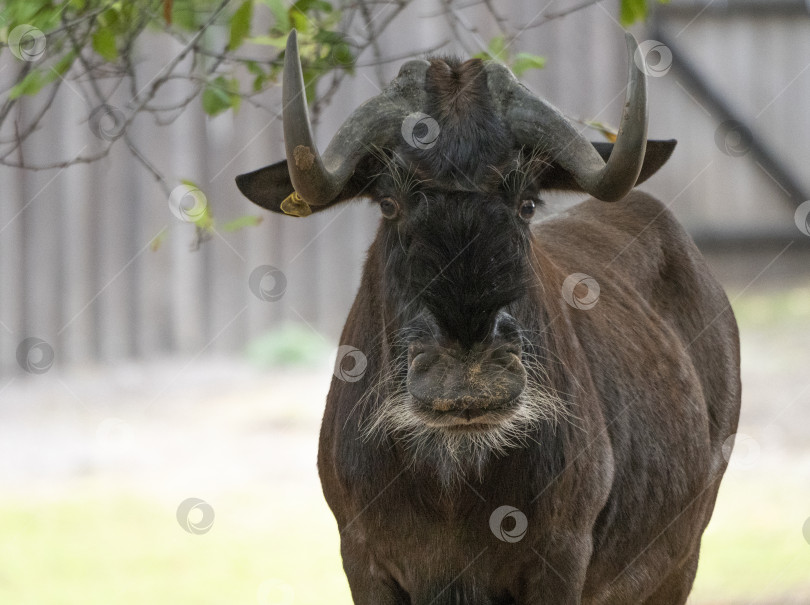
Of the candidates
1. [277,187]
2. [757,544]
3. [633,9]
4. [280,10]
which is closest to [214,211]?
[757,544]

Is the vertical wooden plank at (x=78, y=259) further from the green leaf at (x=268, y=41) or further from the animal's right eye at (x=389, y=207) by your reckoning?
the animal's right eye at (x=389, y=207)

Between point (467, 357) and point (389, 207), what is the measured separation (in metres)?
0.79

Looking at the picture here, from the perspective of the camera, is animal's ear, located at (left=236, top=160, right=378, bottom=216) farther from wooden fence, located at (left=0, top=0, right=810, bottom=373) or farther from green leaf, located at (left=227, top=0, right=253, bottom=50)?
wooden fence, located at (left=0, top=0, right=810, bottom=373)

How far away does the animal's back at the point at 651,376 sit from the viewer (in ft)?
15.2

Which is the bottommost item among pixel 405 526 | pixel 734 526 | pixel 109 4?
pixel 734 526

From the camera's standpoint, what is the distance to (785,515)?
31.1 feet

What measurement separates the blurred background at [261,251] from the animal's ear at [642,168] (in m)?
6.73

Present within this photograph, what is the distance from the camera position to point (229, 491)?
9977 mm

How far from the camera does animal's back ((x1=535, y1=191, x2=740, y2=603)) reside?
4.62 metres

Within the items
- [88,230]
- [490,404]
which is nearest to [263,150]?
[88,230]

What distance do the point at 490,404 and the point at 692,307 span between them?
302 cm

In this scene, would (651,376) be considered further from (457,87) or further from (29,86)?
(29,86)

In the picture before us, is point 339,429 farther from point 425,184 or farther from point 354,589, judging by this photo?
point 425,184

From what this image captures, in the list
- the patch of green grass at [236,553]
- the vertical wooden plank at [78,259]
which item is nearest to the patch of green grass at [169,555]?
the patch of green grass at [236,553]
